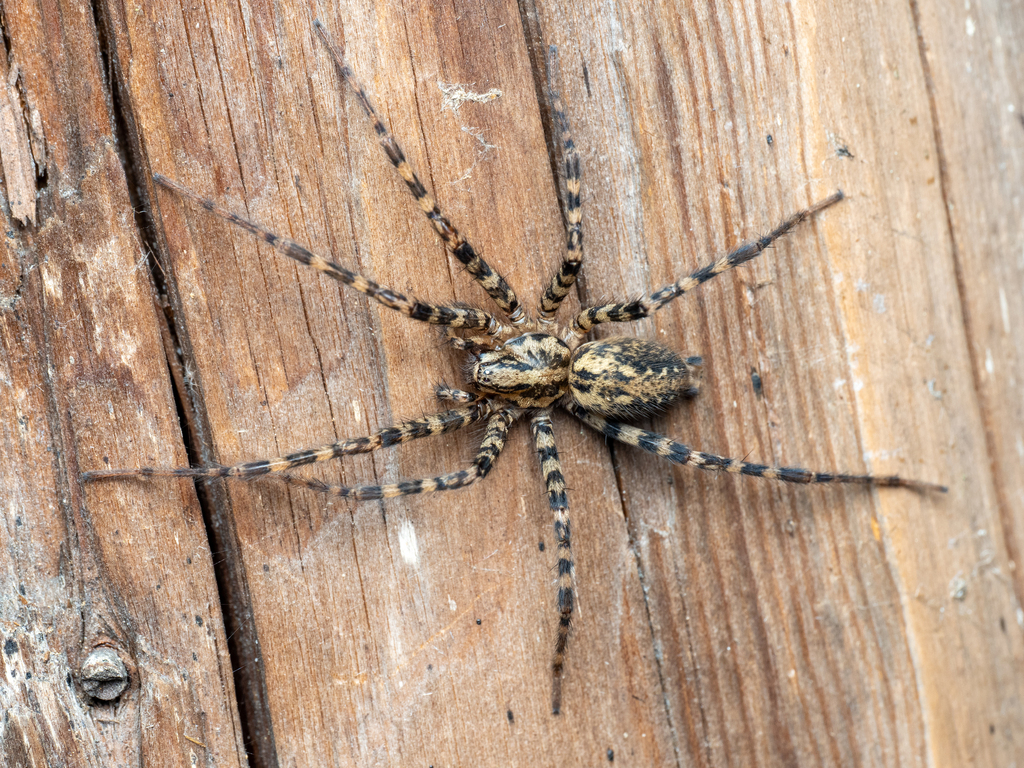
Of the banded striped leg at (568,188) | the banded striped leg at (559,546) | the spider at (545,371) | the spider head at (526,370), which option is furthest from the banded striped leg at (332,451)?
the banded striped leg at (568,188)

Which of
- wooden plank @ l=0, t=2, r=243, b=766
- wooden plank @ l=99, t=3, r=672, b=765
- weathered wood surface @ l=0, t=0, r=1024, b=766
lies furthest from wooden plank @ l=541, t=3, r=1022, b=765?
wooden plank @ l=0, t=2, r=243, b=766

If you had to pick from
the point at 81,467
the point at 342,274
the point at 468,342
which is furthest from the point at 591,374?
the point at 81,467

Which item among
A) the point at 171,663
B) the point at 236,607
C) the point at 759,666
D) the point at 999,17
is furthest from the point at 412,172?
the point at 999,17

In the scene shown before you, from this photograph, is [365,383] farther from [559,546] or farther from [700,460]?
[700,460]

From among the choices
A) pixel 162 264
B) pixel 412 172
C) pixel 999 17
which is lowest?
pixel 162 264

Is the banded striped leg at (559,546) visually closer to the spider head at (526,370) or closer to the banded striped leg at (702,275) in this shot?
the spider head at (526,370)

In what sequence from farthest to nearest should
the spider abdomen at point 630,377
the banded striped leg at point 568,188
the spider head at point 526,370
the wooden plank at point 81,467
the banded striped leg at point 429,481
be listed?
1. the spider head at point 526,370
2. the spider abdomen at point 630,377
3. the banded striped leg at point 568,188
4. the banded striped leg at point 429,481
5. the wooden plank at point 81,467

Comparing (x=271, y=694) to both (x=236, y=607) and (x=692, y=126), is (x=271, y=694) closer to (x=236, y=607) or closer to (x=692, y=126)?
(x=236, y=607)
